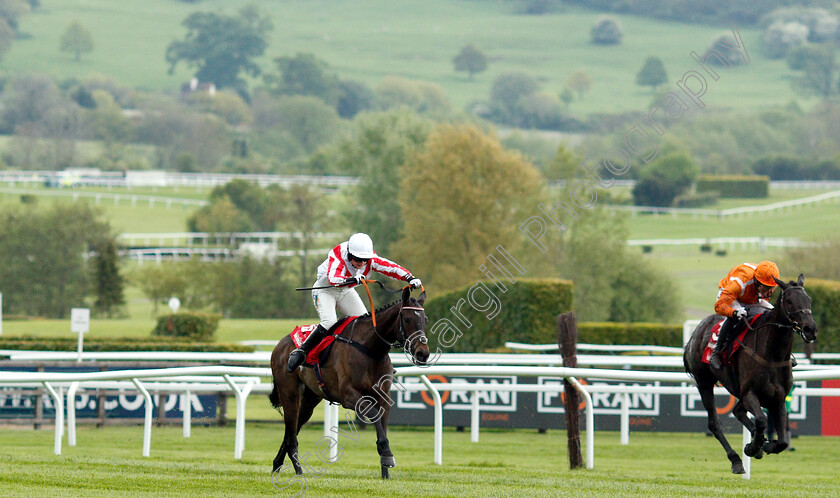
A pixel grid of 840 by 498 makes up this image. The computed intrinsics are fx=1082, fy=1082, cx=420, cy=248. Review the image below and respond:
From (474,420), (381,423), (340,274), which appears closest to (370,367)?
(381,423)

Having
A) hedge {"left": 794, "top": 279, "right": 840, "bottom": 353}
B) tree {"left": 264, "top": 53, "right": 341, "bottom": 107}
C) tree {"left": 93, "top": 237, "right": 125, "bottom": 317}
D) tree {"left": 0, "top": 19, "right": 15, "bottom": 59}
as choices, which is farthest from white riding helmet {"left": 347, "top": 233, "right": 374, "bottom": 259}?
tree {"left": 0, "top": 19, "right": 15, "bottom": 59}

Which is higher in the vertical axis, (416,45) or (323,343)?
(416,45)

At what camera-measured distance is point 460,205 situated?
29672mm

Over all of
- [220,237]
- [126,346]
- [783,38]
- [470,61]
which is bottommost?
[220,237]

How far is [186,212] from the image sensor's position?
58375 millimetres

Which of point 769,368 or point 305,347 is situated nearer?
point 769,368

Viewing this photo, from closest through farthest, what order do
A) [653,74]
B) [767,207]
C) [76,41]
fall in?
[767,207] < [653,74] < [76,41]

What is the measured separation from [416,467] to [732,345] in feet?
7.42

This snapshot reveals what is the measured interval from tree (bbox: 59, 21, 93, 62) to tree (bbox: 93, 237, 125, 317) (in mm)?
100930

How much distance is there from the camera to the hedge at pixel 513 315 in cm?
1560

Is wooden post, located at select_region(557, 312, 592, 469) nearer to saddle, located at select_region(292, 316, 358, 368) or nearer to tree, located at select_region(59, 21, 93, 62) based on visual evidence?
saddle, located at select_region(292, 316, 358, 368)

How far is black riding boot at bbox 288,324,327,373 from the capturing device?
666 cm

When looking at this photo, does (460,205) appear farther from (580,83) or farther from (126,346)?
(580,83)

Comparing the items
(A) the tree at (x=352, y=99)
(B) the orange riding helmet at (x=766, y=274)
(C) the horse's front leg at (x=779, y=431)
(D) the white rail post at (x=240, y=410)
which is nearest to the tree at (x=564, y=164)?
(D) the white rail post at (x=240, y=410)
